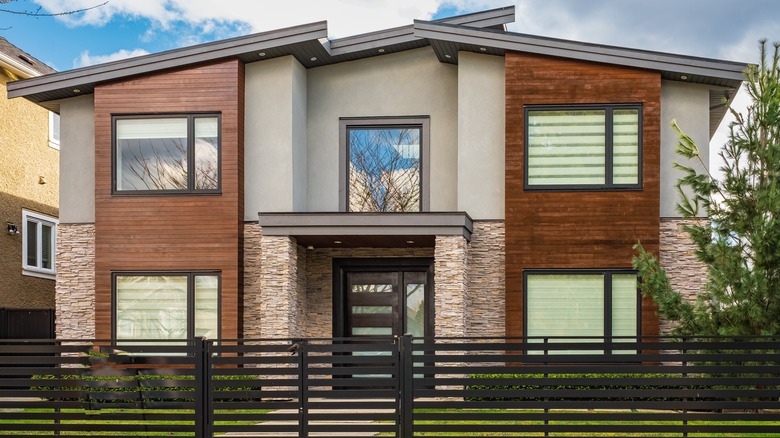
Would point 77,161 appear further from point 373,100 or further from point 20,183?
point 373,100

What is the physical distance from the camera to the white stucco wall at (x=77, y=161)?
1620 centimetres

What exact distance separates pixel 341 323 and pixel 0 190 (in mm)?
8332

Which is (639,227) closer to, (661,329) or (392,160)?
(661,329)

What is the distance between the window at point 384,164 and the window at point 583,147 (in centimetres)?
211

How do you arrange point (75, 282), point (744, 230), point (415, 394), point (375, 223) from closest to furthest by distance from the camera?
point (415, 394), point (744, 230), point (375, 223), point (75, 282)

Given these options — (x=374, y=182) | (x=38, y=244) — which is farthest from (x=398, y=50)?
(x=38, y=244)

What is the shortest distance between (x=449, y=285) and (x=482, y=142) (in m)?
2.52

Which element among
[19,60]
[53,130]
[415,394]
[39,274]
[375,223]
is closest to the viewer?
[415,394]

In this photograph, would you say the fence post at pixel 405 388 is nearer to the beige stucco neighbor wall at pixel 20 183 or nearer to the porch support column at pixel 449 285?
the porch support column at pixel 449 285

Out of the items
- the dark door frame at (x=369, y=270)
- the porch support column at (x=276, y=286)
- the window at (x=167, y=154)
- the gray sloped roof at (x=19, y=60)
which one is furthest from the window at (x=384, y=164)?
the gray sloped roof at (x=19, y=60)

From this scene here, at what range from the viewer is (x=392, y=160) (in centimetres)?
1641

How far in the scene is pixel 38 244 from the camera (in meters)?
21.2

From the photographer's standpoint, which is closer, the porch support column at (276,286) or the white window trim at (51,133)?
the porch support column at (276,286)

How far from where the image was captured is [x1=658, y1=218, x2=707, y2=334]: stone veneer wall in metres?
14.9
